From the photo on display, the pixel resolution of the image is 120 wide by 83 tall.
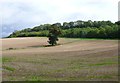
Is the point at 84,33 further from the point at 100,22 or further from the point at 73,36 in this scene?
the point at 100,22

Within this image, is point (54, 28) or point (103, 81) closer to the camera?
point (103, 81)

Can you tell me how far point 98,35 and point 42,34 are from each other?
113 feet

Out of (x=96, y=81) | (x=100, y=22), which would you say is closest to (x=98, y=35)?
(x=100, y=22)

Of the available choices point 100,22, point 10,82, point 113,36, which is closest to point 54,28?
point 113,36

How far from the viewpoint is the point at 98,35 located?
132750 millimetres

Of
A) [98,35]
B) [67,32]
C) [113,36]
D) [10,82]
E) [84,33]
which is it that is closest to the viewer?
[10,82]

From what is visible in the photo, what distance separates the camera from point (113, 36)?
125 meters

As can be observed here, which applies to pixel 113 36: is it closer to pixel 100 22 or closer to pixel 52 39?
pixel 52 39

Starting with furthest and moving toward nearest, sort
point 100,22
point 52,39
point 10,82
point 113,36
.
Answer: point 100,22
point 113,36
point 52,39
point 10,82

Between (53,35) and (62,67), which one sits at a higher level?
(53,35)

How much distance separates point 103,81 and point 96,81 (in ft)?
1.47

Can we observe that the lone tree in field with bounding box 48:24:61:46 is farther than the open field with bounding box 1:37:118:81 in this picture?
Yes

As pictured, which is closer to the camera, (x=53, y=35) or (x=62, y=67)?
(x=62, y=67)

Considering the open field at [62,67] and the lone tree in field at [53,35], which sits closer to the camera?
the open field at [62,67]
